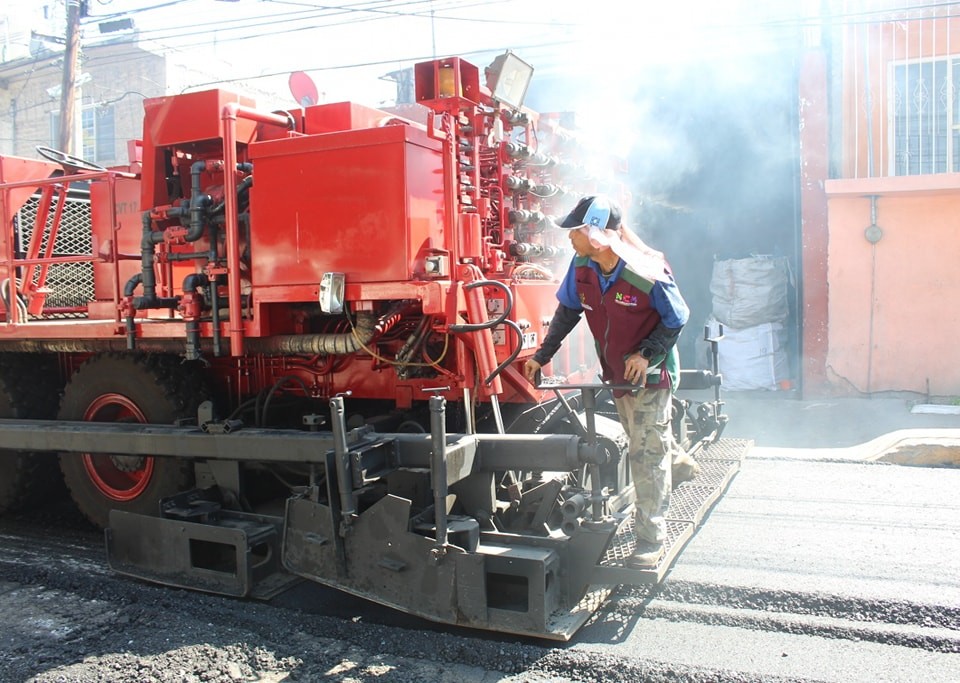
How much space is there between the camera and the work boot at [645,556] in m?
3.83

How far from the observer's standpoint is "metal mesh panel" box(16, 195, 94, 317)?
21.1 ft

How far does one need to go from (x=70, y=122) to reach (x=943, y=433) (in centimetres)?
1389

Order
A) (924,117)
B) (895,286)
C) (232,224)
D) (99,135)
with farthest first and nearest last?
(99,135) → (924,117) → (895,286) → (232,224)

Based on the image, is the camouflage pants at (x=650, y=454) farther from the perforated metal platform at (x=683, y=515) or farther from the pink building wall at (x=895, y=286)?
the pink building wall at (x=895, y=286)

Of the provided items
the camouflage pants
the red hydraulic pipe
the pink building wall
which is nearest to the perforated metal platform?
the camouflage pants

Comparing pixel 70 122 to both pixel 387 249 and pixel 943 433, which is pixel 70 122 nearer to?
pixel 387 249

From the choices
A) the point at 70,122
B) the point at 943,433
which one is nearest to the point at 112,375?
the point at 943,433

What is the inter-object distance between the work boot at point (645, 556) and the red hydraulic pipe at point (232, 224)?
222 cm

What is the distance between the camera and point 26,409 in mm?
5633

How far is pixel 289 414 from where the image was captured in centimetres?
507

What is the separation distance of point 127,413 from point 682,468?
11.6 ft

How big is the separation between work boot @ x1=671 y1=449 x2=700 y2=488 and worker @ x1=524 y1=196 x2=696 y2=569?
1.24 meters

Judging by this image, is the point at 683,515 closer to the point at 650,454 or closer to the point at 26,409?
the point at 650,454

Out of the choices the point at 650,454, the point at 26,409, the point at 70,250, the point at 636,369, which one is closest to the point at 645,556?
the point at 650,454
